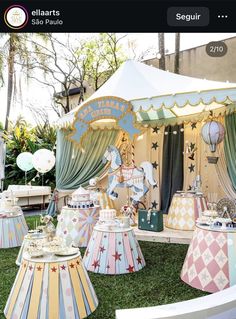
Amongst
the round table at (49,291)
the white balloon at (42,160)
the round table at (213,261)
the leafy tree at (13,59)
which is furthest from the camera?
the leafy tree at (13,59)

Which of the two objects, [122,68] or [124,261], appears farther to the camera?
[122,68]

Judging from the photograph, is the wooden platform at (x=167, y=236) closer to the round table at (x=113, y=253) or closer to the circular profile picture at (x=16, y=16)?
the round table at (x=113, y=253)

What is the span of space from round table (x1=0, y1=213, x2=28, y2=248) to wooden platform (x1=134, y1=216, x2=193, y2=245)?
1.92 metres

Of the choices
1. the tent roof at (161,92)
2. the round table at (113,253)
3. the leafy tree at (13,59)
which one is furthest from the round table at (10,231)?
the leafy tree at (13,59)

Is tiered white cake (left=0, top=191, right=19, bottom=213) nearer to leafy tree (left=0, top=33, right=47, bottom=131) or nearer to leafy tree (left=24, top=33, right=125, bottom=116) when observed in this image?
leafy tree (left=0, top=33, right=47, bottom=131)

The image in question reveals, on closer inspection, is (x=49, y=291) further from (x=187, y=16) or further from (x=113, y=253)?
(x=187, y=16)

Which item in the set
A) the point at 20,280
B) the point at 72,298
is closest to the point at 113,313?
the point at 72,298

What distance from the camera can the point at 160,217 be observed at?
18.3 feet

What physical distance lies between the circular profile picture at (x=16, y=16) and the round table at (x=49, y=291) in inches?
70.8

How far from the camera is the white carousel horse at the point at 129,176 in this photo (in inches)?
214

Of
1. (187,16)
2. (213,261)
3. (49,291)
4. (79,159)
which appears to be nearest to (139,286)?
(213,261)

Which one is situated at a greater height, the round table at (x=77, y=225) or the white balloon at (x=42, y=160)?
the white balloon at (x=42, y=160)

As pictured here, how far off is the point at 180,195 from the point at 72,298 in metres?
3.57

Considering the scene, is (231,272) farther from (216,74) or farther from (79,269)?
(216,74)
